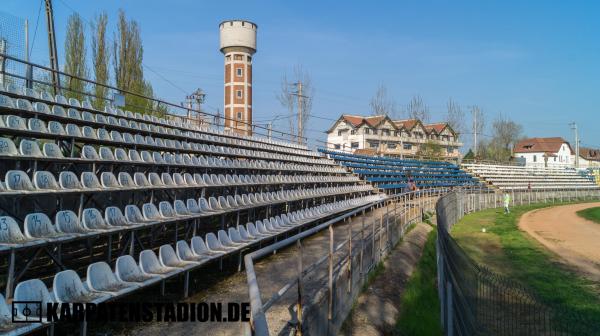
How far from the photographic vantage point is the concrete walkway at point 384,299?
6133mm

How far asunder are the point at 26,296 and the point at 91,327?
3.67ft

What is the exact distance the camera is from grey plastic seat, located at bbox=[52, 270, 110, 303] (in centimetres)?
416

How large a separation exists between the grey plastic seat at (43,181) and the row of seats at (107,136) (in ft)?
4.33

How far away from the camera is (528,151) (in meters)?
81.0

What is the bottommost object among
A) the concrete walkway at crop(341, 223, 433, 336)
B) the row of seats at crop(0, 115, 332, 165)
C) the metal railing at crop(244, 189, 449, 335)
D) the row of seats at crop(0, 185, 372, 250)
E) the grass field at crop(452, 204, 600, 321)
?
the grass field at crop(452, 204, 600, 321)

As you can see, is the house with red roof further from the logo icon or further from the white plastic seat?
the logo icon

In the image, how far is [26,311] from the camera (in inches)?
148

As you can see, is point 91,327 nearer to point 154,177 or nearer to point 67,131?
point 154,177

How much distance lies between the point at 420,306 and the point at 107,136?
23.2ft

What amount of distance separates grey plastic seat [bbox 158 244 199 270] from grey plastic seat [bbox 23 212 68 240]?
1224 mm

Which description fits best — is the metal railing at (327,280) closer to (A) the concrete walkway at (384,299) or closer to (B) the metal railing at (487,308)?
(A) the concrete walkway at (384,299)

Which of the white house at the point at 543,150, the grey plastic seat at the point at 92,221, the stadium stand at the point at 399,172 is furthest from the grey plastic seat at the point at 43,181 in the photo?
the white house at the point at 543,150

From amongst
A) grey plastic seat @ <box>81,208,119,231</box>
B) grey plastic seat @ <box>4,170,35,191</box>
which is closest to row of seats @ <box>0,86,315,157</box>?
grey plastic seat @ <box>4,170,35,191</box>

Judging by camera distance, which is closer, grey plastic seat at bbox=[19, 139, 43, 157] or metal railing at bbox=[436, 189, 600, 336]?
metal railing at bbox=[436, 189, 600, 336]
